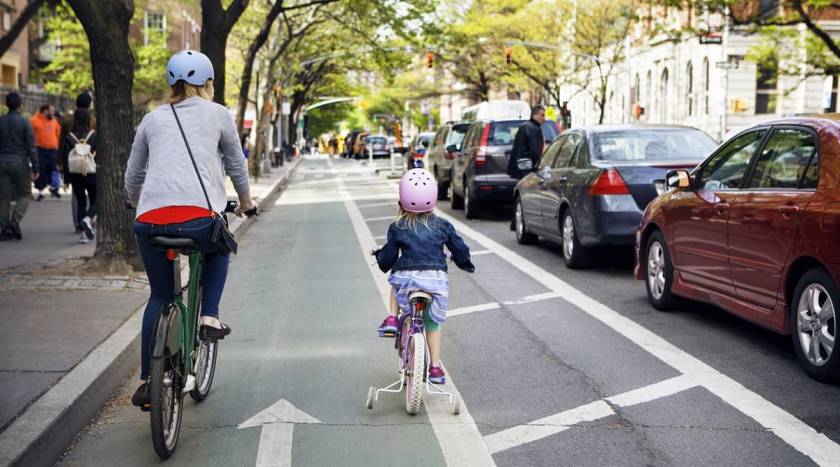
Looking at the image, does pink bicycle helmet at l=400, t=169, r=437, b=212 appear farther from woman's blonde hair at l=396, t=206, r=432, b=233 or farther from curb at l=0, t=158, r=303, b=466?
curb at l=0, t=158, r=303, b=466

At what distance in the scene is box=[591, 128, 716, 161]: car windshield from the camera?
1235 centimetres

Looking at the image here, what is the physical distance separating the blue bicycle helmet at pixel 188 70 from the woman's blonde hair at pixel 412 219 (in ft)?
4.22

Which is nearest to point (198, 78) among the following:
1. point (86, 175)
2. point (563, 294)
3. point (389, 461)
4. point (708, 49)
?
point (389, 461)

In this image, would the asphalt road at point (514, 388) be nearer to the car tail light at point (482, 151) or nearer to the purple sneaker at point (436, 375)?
the purple sneaker at point (436, 375)

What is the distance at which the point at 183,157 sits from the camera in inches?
220

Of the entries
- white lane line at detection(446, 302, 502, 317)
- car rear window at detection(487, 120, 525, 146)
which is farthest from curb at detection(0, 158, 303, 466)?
car rear window at detection(487, 120, 525, 146)

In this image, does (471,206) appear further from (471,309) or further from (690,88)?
(690,88)

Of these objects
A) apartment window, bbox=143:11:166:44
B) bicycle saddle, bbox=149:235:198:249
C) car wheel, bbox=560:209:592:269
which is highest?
apartment window, bbox=143:11:166:44

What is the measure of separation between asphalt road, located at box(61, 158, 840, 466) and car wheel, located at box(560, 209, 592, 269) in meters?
0.65

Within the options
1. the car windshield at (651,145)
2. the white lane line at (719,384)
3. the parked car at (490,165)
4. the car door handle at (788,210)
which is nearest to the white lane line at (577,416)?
the white lane line at (719,384)

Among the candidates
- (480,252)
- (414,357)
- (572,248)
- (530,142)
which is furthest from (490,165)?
(414,357)

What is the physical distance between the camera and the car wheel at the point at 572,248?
40.5 feet

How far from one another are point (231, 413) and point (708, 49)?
1768 inches

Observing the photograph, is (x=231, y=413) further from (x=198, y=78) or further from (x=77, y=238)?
(x=77, y=238)
